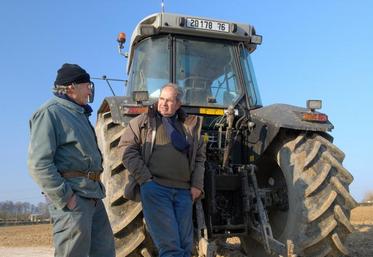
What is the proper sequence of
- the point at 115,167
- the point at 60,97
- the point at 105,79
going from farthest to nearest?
1. the point at 105,79
2. the point at 115,167
3. the point at 60,97

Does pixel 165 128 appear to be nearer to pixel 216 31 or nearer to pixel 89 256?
pixel 89 256

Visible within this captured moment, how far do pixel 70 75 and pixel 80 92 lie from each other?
14cm

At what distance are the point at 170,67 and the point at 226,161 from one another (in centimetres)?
137

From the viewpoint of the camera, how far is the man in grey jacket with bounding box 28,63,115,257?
301 centimetres

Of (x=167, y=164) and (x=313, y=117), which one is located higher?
(x=313, y=117)

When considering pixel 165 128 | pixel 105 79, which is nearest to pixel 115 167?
pixel 165 128

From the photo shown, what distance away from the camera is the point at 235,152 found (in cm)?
541

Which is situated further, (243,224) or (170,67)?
(170,67)

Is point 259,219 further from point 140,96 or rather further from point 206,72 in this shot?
point 206,72

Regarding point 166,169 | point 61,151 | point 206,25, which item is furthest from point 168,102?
point 206,25

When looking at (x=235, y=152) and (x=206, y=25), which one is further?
(x=206, y=25)

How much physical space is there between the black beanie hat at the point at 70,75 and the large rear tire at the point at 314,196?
249cm

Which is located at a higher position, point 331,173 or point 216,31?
point 216,31

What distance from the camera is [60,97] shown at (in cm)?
334
